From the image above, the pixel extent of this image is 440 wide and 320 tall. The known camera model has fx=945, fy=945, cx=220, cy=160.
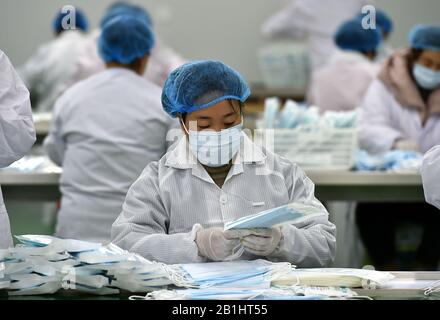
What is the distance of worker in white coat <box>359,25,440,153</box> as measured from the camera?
3.47m

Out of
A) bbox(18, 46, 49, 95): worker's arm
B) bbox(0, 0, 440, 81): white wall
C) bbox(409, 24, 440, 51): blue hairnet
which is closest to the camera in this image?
bbox(409, 24, 440, 51): blue hairnet

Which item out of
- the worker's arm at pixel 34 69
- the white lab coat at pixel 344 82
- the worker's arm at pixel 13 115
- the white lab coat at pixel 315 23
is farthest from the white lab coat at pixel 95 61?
the worker's arm at pixel 13 115

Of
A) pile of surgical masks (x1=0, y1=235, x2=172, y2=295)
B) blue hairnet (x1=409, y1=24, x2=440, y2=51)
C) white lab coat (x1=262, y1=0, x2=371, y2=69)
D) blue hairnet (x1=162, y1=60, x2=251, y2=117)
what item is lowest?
pile of surgical masks (x1=0, y1=235, x2=172, y2=295)

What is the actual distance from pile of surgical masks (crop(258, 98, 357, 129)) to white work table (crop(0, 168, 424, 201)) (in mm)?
180

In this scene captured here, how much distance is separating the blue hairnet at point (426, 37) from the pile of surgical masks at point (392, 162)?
15.7 inches

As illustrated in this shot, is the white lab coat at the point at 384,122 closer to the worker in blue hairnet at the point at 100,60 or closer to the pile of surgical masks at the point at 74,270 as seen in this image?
the worker in blue hairnet at the point at 100,60

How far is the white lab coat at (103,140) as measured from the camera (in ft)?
9.69

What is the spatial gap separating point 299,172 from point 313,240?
0.18 metres

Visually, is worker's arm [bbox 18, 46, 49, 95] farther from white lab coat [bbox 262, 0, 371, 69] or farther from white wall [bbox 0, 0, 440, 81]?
white lab coat [bbox 262, 0, 371, 69]

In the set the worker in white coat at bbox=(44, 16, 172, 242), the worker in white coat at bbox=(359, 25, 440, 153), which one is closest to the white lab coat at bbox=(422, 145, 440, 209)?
the worker in white coat at bbox=(44, 16, 172, 242)

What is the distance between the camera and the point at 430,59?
3.50 metres
